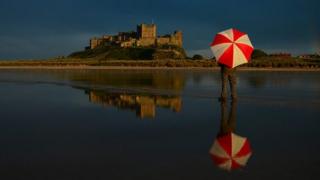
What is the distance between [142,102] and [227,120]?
4820mm

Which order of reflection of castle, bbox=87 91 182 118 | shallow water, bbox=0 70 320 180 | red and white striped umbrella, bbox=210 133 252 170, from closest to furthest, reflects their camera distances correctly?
Result: 1. shallow water, bbox=0 70 320 180
2. red and white striped umbrella, bbox=210 133 252 170
3. reflection of castle, bbox=87 91 182 118

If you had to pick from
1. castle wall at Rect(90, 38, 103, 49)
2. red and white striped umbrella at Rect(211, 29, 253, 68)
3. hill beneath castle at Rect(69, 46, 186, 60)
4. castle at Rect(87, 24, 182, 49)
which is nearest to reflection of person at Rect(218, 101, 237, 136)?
red and white striped umbrella at Rect(211, 29, 253, 68)

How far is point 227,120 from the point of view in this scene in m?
11.2

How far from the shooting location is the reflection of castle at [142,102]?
43.5 ft

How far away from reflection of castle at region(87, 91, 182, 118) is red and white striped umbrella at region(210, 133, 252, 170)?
3715 millimetres

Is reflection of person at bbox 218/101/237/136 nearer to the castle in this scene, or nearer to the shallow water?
the shallow water

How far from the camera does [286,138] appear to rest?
347 inches

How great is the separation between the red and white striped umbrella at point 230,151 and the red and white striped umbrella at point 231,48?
514cm

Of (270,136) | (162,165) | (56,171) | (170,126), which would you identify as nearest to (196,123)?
(170,126)

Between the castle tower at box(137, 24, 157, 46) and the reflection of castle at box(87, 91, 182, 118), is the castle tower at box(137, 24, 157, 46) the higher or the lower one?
the higher one

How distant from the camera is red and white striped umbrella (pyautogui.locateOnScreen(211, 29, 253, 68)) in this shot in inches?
542

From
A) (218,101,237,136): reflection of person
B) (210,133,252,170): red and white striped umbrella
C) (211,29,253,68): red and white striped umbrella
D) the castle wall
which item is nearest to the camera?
(210,133,252,170): red and white striped umbrella

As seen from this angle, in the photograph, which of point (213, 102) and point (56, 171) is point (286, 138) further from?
point (213, 102)

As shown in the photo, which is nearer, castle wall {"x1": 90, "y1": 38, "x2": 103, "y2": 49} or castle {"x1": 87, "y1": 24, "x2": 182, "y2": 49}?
castle {"x1": 87, "y1": 24, "x2": 182, "y2": 49}
